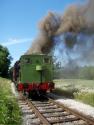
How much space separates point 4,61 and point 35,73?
260ft

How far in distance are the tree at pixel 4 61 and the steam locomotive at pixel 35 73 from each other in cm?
7237

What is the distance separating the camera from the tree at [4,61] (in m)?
94.2

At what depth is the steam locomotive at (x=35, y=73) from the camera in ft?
67.4

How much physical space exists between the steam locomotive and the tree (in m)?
72.4

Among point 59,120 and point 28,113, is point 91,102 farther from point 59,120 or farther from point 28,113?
point 59,120

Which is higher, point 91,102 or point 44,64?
point 44,64

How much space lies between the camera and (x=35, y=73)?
20.8 meters

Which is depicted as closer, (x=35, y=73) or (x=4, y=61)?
(x=35, y=73)

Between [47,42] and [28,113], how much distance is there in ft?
44.4

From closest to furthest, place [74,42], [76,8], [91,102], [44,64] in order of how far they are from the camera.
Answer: [91,102] → [44,64] → [76,8] → [74,42]

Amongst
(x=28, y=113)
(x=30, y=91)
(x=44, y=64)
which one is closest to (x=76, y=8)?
(x=44, y=64)

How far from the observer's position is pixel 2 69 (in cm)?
9431

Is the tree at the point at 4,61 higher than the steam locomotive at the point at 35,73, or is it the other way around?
the tree at the point at 4,61

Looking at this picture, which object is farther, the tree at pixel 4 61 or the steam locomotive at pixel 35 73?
the tree at pixel 4 61
